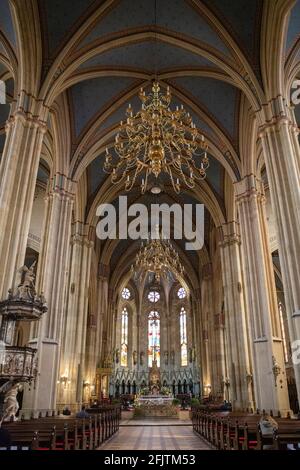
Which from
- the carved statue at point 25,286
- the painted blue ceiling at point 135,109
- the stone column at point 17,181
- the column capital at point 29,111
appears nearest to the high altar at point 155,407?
the carved statue at point 25,286

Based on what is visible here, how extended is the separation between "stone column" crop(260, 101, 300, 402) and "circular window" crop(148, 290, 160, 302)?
93.8 ft

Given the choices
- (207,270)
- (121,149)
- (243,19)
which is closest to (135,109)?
(243,19)

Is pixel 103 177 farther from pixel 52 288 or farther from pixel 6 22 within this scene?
pixel 6 22

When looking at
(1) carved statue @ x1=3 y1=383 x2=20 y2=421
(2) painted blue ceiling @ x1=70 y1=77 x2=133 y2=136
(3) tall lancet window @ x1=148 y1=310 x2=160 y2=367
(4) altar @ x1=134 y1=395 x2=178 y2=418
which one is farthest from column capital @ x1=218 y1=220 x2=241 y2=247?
(3) tall lancet window @ x1=148 y1=310 x2=160 y2=367

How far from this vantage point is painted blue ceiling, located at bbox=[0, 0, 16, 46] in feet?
39.6

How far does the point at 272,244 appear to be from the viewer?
65.7 ft

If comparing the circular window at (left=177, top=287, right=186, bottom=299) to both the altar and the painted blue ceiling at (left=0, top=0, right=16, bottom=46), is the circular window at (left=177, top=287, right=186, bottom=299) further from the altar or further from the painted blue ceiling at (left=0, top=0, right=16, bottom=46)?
the painted blue ceiling at (left=0, top=0, right=16, bottom=46)

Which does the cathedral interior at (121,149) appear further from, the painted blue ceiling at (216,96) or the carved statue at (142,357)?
the carved statue at (142,357)

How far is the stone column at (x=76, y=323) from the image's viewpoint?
16.1 meters

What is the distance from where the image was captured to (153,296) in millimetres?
38875

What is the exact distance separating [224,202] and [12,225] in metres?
13.6

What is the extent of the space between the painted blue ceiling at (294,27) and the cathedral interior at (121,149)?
36mm
